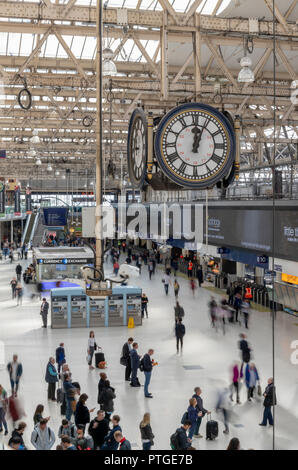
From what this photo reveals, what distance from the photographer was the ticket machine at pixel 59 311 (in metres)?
19.0

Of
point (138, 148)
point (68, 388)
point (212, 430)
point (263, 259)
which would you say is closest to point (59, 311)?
point (263, 259)

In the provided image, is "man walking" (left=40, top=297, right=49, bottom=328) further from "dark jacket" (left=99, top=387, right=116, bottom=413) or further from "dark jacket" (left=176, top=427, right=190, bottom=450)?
"dark jacket" (left=176, top=427, right=190, bottom=450)

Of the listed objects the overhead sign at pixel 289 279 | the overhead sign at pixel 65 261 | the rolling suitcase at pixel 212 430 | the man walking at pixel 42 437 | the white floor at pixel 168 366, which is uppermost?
the overhead sign at pixel 289 279

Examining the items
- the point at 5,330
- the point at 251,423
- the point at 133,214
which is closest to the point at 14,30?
the point at 251,423

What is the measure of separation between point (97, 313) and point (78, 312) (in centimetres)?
64

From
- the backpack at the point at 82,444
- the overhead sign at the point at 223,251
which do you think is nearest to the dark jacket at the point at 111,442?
the backpack at the point at 82,444

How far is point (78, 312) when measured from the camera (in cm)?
1925

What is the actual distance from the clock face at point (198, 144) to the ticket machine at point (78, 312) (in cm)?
1456

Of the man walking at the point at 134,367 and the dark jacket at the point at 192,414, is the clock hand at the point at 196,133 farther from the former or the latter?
the man walking at the point at 134,367

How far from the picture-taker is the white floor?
10.1 meters

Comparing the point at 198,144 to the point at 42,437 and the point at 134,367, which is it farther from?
the point at 134,367

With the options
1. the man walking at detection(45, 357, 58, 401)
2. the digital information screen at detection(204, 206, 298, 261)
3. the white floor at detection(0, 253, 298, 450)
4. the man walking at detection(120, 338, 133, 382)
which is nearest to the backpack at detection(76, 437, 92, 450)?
the white floor at detection(0, 253, 298, 450)

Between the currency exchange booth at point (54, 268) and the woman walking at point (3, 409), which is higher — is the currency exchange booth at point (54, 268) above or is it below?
above
